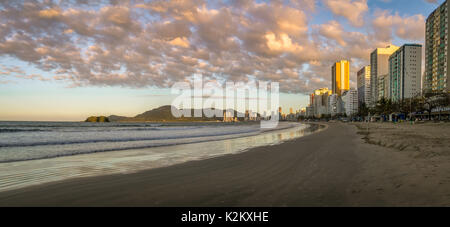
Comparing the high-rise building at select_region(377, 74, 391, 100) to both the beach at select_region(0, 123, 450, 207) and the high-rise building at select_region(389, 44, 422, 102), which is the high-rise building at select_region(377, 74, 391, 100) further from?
the beach at select_region(0, 123, 450, 207)

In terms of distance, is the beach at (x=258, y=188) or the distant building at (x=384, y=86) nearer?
the beach at (x=258, y=188)

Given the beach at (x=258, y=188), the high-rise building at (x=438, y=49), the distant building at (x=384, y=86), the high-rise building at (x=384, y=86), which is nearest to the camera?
the beach at (x=258, y=188)

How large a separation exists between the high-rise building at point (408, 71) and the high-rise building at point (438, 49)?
2088 centimetres

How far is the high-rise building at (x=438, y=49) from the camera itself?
114 m

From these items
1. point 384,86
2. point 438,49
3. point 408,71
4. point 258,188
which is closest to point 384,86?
point 384,86

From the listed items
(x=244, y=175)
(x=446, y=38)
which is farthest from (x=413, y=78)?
(x=244, y=175)

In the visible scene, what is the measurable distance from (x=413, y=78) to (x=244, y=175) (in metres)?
200

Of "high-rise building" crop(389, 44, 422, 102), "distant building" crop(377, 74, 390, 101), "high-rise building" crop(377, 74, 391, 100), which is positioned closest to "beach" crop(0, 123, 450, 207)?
"high-rise building" crop(389, 44, 422, 102)

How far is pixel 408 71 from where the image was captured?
155 meters

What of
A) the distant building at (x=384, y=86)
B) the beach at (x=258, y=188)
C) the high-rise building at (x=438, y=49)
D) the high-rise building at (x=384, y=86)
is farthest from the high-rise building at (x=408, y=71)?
the beach at (x=258, y=188)

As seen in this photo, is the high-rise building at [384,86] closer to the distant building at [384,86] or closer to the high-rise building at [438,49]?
the distant building at [384,86]
